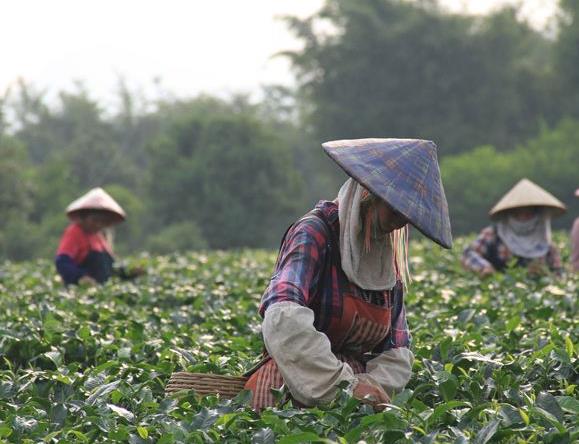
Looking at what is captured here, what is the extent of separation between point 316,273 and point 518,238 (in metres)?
5.15

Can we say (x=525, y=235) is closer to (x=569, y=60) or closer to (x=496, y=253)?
(x=496, y=253)

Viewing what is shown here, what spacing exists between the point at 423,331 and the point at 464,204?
99.4ft

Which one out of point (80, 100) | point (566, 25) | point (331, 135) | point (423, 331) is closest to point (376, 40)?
point (331, 135)

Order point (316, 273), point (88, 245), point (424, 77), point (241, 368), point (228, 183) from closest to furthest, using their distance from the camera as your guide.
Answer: point (316, 273) → point (241, 368) → point (88, 245) → point (228, 183) → point (424, 77)

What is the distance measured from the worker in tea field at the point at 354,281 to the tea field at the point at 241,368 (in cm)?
14

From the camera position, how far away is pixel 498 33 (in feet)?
143

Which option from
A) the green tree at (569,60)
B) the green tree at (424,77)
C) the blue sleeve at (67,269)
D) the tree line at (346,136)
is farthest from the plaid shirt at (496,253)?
the green tree at (569,60)

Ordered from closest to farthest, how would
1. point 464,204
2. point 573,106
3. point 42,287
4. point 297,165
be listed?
point 42,287
point 464,204
point 573,106
point 297,165

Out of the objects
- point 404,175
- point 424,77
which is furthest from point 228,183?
point 404,175

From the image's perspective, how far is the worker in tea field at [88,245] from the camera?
8.41m

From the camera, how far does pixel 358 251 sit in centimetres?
355

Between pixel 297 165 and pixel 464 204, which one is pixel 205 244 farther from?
pixel 297 165

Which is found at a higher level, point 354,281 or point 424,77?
point 424,77

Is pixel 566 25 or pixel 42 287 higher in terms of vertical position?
pixel 566 25
